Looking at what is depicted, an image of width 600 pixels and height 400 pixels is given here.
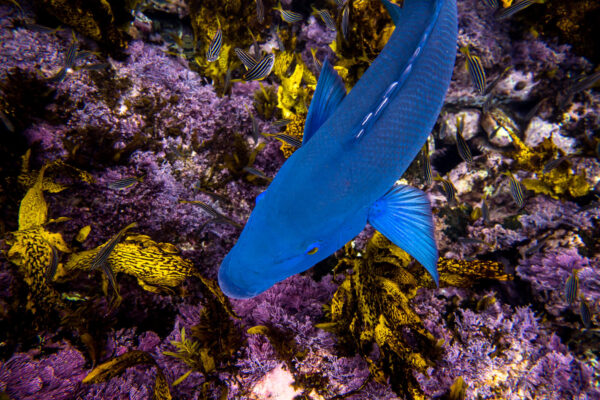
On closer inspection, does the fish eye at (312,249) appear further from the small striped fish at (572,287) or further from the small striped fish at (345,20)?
the small striped fish at (572,287)

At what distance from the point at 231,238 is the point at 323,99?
2055mm

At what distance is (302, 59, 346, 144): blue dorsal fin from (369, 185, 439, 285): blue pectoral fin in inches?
24.4

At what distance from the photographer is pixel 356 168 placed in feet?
4.40

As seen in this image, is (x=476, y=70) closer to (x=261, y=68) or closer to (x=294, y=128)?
(x=294, y=128)

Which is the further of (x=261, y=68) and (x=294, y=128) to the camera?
(x=294, y=128)

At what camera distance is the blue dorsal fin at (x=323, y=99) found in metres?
1.65

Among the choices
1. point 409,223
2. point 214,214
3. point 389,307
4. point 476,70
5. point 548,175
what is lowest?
point 214,214

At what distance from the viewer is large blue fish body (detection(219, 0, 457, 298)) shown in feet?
4.15

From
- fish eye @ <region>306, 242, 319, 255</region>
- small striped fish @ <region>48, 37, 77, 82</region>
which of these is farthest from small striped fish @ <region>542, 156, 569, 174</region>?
small striped fish @ <region>48, 37, 77, 82</region>

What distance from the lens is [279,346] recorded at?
2547 millimetres

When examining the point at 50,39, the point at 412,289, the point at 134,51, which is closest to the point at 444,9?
the point at 412,289

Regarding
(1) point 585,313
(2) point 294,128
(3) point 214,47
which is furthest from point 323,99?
(1) point 585,313

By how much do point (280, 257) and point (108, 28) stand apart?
178 inches

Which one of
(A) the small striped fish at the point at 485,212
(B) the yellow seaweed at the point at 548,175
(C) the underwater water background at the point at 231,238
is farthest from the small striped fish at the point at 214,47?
(B) the yellow seaweed at the point at 548,175
